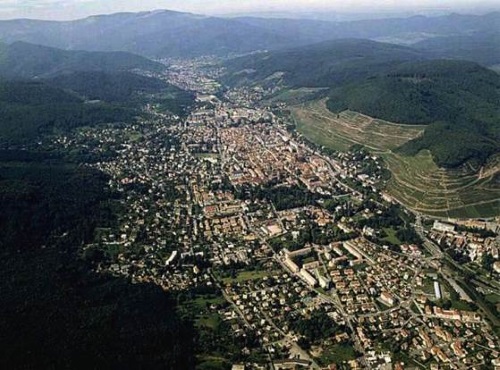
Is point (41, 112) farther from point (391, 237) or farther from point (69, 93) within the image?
point (391, 237)

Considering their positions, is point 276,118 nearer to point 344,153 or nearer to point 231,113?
point 231,113

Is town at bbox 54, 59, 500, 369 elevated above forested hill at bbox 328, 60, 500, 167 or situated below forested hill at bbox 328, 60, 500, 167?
below

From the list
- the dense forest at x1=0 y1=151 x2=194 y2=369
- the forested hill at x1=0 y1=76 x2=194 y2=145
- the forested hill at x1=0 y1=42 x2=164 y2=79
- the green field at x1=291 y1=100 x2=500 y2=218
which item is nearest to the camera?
the dense forest at x1=0 y1=151 x2=194 y2=369

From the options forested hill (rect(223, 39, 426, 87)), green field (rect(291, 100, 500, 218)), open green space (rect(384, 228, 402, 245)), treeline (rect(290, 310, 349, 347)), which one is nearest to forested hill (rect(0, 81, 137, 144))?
green field (rect(291, 100, 500, 218))

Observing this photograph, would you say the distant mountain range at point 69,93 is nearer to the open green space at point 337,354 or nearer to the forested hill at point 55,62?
the forested hill at point 55,62

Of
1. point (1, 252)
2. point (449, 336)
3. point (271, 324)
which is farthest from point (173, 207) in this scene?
point (449, 336)

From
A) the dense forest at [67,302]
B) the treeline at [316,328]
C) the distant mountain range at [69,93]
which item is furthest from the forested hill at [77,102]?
the treeline at [316,328]

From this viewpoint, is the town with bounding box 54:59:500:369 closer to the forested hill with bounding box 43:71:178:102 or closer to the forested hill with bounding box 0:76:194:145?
the forested hill with bounding box 0:76:194:145
